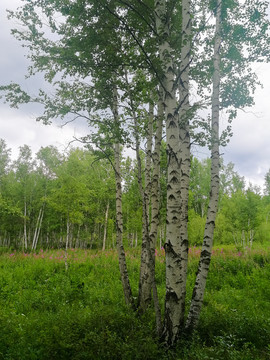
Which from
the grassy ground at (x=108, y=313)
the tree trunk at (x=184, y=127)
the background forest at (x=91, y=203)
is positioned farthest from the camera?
the background forest at (x=91, y=203)

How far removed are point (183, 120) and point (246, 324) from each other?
450 centimetres

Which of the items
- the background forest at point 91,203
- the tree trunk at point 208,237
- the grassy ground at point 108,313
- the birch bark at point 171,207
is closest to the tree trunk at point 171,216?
the birch bark at point 171,207

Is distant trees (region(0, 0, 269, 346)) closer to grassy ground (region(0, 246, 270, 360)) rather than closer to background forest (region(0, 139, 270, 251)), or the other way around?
grassy ground (region(0, 246, 270, 360))

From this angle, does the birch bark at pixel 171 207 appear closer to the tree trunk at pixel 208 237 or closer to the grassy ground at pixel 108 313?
the grassy ground at pixel 108 313

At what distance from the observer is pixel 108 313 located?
4590mm

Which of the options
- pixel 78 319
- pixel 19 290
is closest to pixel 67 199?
pixel 19 290

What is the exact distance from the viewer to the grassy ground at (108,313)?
345 cm

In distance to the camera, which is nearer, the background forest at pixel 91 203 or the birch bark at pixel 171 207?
the birch bark at pixel 171 207

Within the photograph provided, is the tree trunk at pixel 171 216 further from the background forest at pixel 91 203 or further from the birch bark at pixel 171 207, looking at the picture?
the background forest at pixel 91 203

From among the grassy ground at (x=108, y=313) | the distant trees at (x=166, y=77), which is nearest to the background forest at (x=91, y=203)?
the grassy ground at (x=108, y=313)

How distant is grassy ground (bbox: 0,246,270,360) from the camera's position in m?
3.45

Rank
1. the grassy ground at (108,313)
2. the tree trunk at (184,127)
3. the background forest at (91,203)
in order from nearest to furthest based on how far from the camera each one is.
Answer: the grassy ground at (108,313), the tree trunk at (184,127), the background forest at (91,203)

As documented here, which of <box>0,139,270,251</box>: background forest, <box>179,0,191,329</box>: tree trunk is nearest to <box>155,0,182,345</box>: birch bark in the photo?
<box>179,0,191,329</box>: tree trunk

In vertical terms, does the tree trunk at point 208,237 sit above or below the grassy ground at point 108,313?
above
